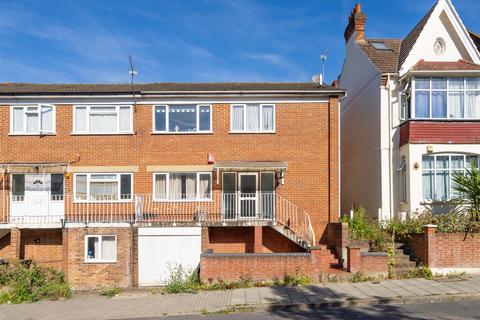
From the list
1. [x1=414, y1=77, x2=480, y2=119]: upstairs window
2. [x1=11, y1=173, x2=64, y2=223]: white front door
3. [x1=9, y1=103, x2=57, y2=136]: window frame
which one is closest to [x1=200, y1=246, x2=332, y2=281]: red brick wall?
[x1=11, y1=173, x2=64, y2=223]: white front door

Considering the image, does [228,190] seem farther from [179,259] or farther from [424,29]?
[424,29]

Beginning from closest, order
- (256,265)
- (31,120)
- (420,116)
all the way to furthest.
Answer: (256,265), (420,116), (31,120)

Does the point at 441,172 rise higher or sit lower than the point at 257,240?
higher

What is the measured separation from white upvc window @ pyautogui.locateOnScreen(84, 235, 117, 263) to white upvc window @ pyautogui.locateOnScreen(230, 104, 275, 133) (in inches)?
221

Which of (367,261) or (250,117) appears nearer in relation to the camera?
(367,261)

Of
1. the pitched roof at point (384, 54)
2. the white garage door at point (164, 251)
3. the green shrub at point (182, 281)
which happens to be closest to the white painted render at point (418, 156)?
the pitched roof at point (384, 54)

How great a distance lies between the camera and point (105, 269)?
1708 centimetres

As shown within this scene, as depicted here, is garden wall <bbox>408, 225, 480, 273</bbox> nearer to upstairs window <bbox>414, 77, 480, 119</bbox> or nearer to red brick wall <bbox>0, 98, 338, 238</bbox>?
red brick wall <bbox>0, 98, 338, 238</bbox>

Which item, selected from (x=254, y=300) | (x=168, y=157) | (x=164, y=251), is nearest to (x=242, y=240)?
(x=164, y=251)

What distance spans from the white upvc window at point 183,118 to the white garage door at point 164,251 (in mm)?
3879

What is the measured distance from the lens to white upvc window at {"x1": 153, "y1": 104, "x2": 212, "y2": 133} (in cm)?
1930

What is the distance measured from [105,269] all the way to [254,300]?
5751 millimetres

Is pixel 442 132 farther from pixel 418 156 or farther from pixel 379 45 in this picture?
pixel 379 45

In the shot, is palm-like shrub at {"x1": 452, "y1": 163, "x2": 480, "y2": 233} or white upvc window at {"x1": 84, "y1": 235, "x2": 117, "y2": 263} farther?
white upvc window at {"x1": 84, "y1": 235, "x2": 117, "y2": 263}
